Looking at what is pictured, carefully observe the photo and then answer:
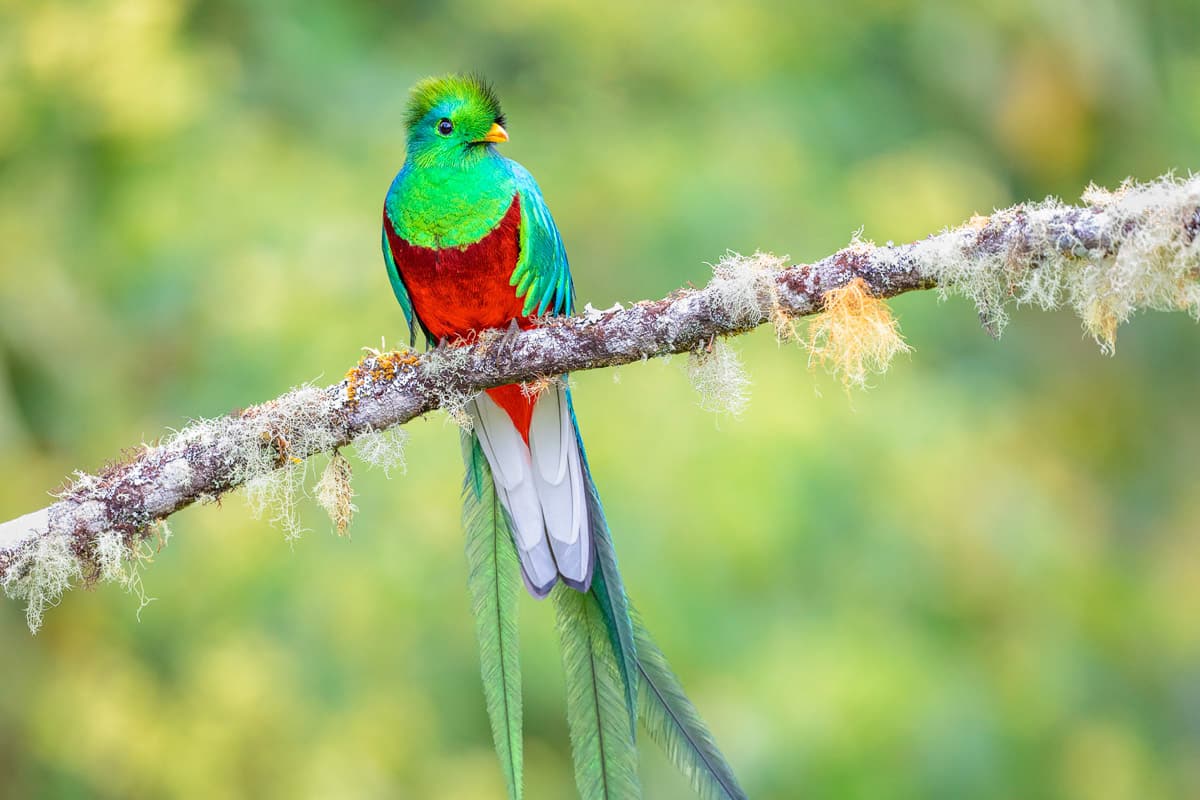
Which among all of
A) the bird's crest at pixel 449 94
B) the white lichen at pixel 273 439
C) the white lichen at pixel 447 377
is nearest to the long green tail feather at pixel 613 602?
the white lichen at pixel 447 377

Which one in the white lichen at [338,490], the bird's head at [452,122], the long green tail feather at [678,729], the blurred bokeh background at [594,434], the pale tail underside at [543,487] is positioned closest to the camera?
the long green tail feather at [678,729]

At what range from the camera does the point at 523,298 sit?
2619mm

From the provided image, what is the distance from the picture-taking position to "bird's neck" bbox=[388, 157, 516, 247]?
262cm

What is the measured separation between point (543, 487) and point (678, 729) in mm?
601

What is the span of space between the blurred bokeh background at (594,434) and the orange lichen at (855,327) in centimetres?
202

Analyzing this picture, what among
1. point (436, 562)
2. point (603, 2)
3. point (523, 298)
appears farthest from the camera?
point (603, 2)

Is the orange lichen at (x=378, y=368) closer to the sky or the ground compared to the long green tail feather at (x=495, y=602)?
closer to the sky

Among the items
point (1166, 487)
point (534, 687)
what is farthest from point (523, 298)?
point (1166, 487)

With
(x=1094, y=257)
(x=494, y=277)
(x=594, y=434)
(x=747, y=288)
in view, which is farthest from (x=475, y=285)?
(x=594, y=434)

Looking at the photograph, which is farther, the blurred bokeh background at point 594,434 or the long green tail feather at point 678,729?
the blurred bokeh background at point 594,434

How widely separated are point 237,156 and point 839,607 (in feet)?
8.85

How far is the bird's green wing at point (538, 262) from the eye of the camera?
2619mm

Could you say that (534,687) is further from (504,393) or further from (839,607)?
(504,393)

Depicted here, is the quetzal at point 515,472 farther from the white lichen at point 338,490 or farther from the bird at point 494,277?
the white lichen at point 338,490
